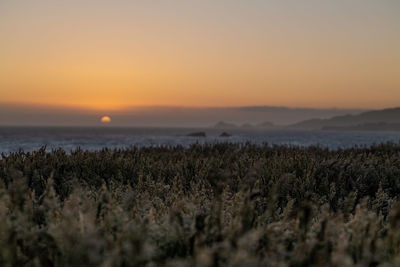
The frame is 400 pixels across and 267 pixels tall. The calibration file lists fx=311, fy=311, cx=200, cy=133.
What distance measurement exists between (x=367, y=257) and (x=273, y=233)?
0.78 m

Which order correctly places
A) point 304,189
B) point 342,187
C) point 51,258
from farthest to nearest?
point 342,187 → point 304,189 → point 51,258

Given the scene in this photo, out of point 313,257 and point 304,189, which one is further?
point 304,189

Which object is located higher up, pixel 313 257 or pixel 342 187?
pixel 313 257

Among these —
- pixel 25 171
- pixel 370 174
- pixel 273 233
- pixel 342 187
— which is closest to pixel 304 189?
pixel 342 187

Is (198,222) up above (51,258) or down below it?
above

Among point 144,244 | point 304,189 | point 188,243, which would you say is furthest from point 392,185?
point 144,244

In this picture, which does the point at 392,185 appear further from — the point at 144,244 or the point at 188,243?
the point at 144,244

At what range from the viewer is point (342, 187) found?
7.18 metres

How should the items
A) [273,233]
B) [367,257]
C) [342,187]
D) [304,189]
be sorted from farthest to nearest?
1. [342,187]
2. [304,189]
3. [273,233]
4. [367,257]

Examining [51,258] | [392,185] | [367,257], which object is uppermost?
[367,257]

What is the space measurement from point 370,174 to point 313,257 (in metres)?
6.48

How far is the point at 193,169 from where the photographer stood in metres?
8.37

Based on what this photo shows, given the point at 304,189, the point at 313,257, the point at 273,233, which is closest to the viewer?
the point at 313,257

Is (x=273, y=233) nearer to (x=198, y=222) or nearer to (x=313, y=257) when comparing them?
(x=313, y=257)
